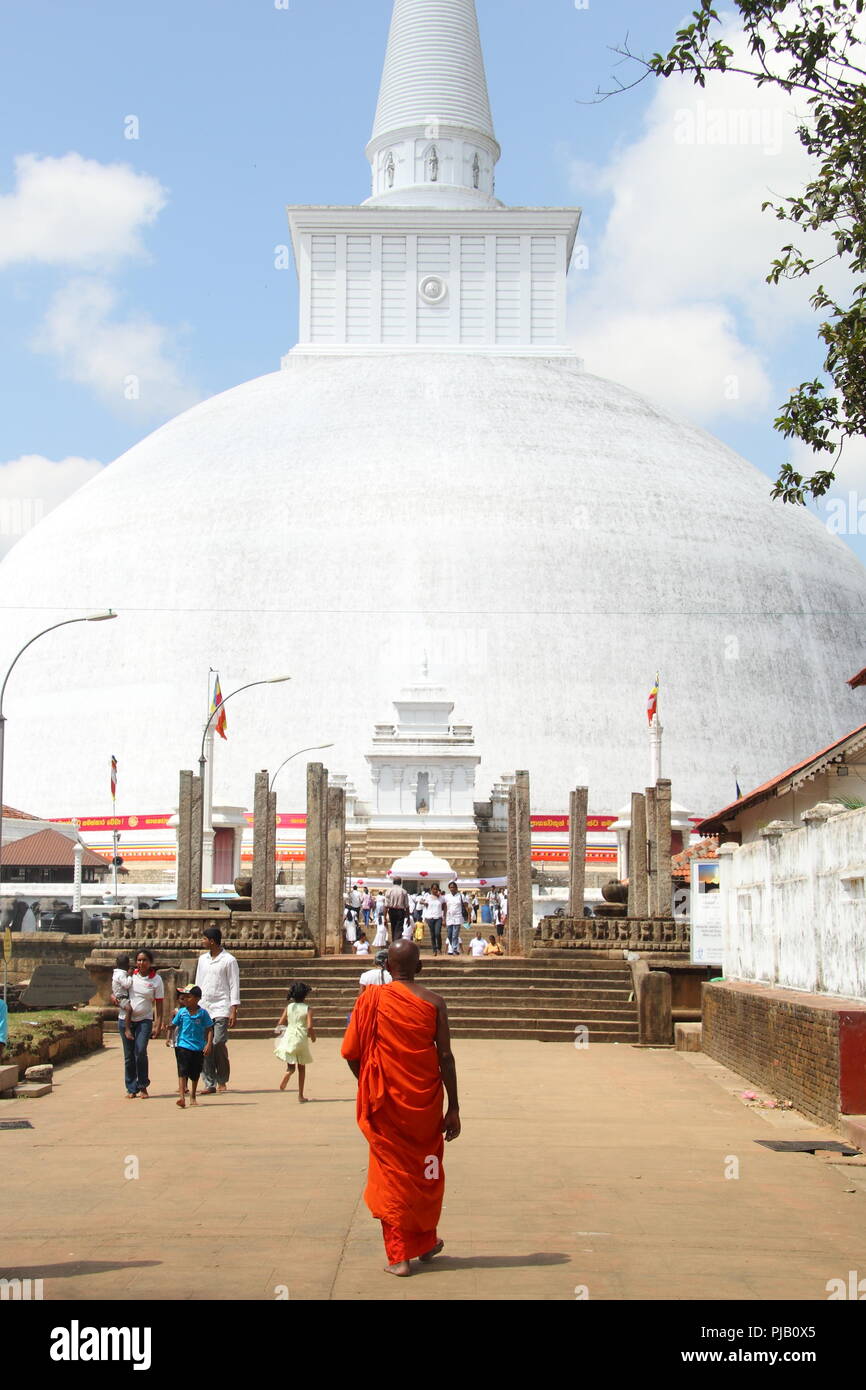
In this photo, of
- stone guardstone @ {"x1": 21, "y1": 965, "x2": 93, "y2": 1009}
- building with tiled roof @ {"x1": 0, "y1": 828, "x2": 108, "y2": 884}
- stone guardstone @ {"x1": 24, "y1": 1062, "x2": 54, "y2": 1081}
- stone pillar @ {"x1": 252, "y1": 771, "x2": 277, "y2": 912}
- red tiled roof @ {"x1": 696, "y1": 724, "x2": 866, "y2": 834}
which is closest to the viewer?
stone guardstone @ {"x1": 24, "y1": 1062, "x2": 54, "y2": 1081}

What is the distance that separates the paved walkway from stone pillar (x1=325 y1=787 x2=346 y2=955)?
9.31 metres

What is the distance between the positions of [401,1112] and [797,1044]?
6055mm

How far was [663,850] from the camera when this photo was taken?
2409 centimetres

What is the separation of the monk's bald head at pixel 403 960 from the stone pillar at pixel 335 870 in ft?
53.2

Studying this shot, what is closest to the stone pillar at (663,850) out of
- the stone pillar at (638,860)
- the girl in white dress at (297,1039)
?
the stone pillar at (638,860)

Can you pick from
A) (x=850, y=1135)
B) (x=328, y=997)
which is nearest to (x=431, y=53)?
(x=328, y=997)

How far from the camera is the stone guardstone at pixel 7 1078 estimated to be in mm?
13195

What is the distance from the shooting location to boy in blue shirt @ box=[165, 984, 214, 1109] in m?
12.7

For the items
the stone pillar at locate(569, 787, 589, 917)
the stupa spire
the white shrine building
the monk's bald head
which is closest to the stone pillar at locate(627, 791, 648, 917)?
the stone pillar at locate(569, 787, 589, 917)

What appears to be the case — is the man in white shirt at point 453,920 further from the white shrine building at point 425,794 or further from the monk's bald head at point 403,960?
the monk's bald head at point 403,960

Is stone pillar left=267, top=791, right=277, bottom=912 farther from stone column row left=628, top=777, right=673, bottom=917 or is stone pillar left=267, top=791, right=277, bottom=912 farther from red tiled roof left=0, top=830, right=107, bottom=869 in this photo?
red tiled roof left=0, top=830, right=107, bottom=869

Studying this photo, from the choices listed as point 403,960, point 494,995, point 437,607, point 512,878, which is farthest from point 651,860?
point 437,607

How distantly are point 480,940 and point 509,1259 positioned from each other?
18.0 m
